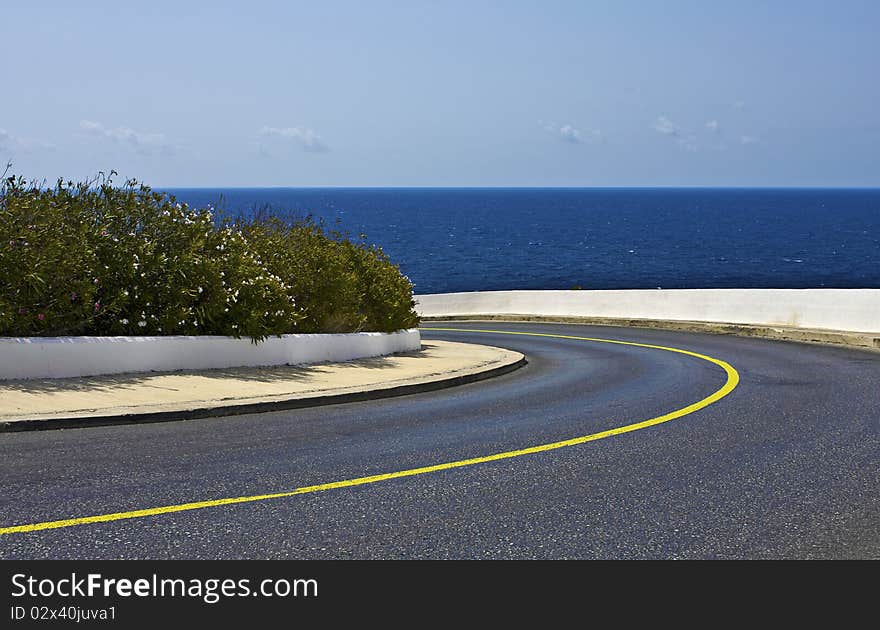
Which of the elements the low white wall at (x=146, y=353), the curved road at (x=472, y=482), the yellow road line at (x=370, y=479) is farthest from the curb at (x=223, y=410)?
the yellow road line at (x=370, y=479)

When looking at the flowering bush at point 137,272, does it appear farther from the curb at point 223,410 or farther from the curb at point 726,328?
the curb at point 726,328

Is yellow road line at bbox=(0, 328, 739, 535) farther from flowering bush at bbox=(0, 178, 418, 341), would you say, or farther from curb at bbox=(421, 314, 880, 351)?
curb at bbox=(421, 314, 880, 351)

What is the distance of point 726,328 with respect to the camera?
27500 mm

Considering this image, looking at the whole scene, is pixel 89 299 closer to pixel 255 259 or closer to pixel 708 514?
pixel 255 259

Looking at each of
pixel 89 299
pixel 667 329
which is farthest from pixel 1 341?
pixel 667 329

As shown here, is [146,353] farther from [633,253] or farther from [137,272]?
[633,253]

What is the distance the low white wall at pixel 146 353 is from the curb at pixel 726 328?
1359 cm

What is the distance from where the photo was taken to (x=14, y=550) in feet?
17.7

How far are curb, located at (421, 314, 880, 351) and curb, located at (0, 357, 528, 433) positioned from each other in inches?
516

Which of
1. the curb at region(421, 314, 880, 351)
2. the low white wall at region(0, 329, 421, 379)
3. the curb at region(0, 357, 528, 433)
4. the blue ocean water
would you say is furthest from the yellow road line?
the blue ocean water

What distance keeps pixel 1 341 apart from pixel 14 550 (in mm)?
5795

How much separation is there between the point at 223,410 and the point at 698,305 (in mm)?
22940

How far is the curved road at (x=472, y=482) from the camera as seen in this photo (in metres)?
5.80

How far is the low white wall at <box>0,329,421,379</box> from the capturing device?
10828mm
